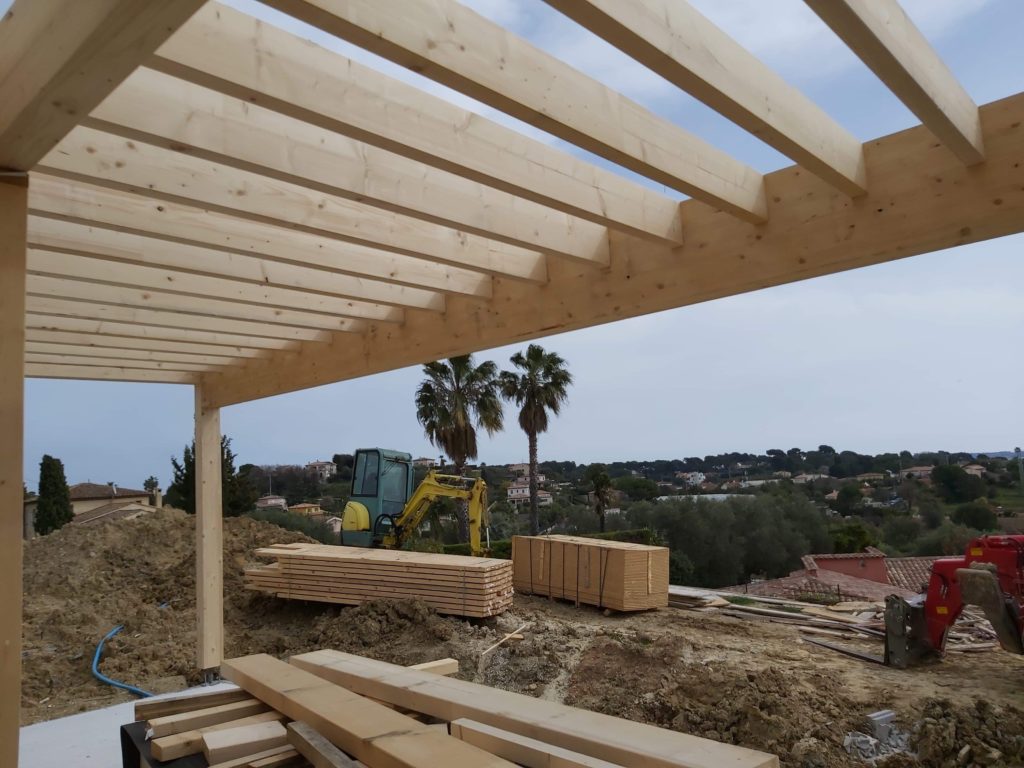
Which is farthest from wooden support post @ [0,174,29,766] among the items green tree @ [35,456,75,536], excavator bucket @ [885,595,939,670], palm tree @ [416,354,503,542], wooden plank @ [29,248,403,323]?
green tree @ [35,456,75,536]

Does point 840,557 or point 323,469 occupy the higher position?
point 323,469

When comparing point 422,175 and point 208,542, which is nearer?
point 422,175

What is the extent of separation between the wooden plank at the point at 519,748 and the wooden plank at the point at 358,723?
12 cm

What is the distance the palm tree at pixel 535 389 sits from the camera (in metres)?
25.2

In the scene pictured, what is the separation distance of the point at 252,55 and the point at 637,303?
237cm

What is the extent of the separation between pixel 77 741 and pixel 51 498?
22.7 metres

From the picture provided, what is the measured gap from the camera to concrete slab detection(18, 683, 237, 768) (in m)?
5.38

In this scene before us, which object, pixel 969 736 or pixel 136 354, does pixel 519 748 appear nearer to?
pixel 136 354

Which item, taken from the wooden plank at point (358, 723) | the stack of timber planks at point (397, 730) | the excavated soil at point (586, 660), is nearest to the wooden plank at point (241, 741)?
the stack of timber planks at point (397, 730)

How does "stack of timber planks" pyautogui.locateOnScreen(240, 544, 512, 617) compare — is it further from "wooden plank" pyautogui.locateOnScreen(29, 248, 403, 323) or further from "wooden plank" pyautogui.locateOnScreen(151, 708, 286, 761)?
"wooden plank" pyautogui.locateOnScreen(151, 708, 286, 761)

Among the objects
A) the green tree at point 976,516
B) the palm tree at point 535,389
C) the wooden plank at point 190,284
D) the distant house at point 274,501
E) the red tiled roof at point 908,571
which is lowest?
the red tiled roof at point 908,571

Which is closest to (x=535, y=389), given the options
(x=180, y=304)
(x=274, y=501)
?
(x=274, y=501)

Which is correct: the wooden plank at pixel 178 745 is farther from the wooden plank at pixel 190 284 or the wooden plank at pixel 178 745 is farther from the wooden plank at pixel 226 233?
the wooden plank at pixel 190 284

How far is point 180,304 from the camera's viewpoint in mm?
4781
